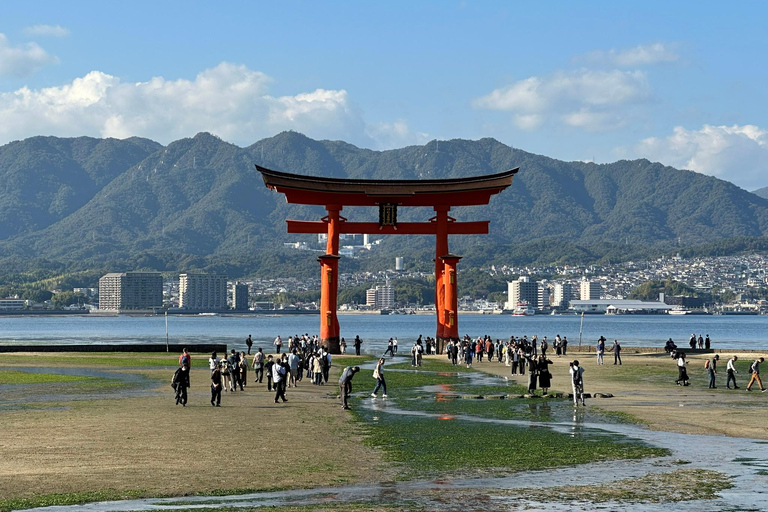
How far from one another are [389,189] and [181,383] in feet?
108

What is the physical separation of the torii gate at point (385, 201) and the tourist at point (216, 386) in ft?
94.5

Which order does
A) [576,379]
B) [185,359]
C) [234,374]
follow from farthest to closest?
1. [234,374]
2. [185,359]
3. [576,379]

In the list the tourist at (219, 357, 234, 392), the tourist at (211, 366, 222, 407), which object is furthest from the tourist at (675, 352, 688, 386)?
the tourist at (211, 366, 222, 407)

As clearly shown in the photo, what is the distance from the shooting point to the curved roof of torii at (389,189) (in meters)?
60.4

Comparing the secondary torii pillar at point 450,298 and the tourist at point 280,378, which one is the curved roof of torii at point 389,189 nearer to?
the secondary torii pillar at point 450,298

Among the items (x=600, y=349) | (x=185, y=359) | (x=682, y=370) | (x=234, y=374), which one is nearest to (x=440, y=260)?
(x=600, y=349)

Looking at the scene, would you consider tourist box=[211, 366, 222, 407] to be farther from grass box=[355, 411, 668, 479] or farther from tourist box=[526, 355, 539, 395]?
tourist box=[526, 355, 539, 395]

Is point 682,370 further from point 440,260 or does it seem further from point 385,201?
point 385,201

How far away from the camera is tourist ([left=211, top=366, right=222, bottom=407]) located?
30.7 meters

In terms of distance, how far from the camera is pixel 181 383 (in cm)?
3084

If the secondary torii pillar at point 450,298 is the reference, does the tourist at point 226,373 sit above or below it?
below

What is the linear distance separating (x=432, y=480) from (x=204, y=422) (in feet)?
33.8

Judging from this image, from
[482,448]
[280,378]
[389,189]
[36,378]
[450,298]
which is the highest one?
[389,189]

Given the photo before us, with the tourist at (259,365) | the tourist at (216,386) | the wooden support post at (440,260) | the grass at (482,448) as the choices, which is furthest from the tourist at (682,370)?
the wooden support post at (440,260)
